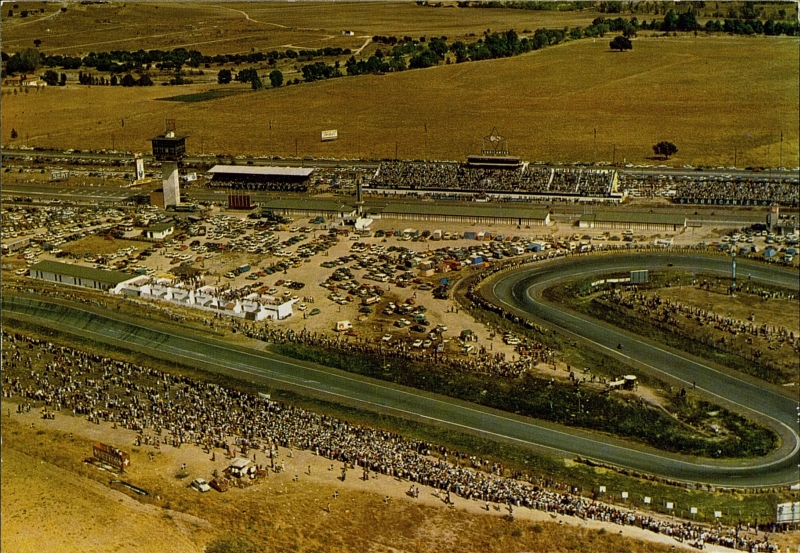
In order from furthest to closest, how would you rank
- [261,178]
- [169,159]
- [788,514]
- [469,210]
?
[261,178] < [169,159] < [469,210] < [788,514]

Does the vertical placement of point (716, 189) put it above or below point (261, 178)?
above

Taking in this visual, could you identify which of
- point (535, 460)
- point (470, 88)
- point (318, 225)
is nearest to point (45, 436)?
point (535, 460)

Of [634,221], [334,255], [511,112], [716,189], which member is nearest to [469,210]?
[634,221]

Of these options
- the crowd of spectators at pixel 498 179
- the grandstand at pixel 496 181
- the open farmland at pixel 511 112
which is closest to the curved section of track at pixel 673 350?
the grandstand at pixel 496 181

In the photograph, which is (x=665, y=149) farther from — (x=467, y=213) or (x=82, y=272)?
(x=82, y=272)

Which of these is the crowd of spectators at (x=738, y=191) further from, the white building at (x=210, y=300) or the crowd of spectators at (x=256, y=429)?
the crowd of spectators at (x=256, y=429)

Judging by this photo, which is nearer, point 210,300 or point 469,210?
point 210,300

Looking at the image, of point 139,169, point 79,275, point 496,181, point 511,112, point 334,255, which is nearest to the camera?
point 79,275
